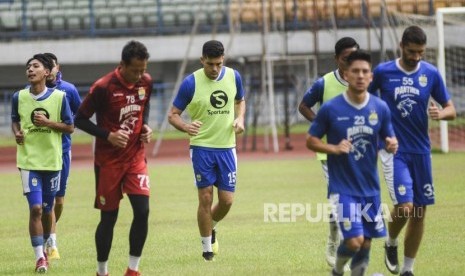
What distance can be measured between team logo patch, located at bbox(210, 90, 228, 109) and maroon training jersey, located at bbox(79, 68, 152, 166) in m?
2.45

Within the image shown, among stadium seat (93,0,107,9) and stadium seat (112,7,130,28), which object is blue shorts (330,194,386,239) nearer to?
stadium seat (112,7,130,28)

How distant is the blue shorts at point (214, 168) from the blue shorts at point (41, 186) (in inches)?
61.2

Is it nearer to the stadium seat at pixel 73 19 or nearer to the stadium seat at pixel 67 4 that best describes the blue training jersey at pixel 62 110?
the stadium seat at pixel 73 19

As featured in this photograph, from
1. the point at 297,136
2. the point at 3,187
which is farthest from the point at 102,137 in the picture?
the point at 297,136

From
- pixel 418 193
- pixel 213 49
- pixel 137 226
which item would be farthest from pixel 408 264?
pixel 213 49

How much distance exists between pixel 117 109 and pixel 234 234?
513cm

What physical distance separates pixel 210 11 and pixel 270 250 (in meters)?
30.0

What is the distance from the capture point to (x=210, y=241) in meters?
12.6

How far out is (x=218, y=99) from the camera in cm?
1283

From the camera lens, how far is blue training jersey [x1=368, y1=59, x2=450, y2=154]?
10.6m

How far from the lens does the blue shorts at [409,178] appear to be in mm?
10477

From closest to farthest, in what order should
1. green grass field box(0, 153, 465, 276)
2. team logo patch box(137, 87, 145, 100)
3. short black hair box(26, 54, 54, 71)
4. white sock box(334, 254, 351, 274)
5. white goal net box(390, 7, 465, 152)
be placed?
white sock box(334, 254, 351, 274)
team logo patch box(137, 87, 145, 100)
green grass field box(0, 153, 465, 276)
short black hair box(26, 54, 54, 71)
white goal net box(390, 7, 465, 152)

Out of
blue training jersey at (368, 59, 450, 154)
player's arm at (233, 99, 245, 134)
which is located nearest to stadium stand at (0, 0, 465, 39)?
player's arm at (233, 99, 245, 134)

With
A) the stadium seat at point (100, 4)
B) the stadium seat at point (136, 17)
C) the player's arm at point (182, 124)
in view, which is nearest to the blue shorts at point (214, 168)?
the player's arm at point (182, 124)
